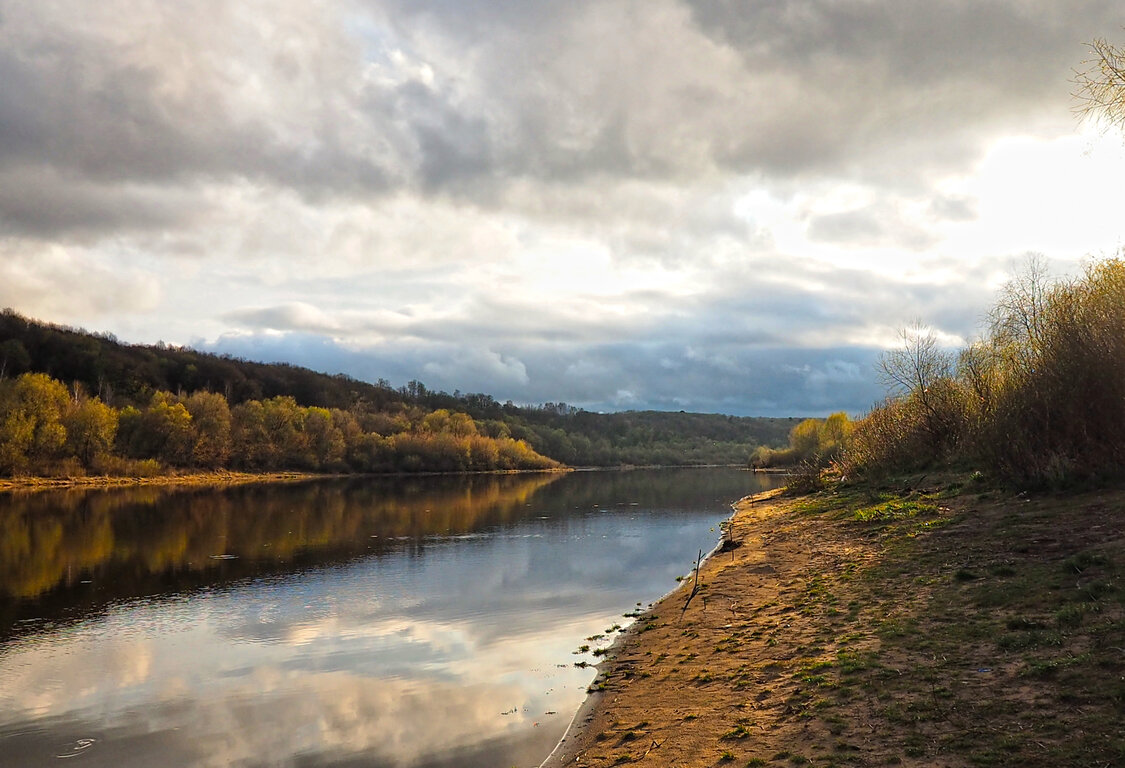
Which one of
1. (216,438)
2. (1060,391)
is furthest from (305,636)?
(216,438)

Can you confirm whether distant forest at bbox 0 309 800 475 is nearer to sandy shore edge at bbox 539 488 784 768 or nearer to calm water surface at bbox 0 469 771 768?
calm water surface at bbox 0 469 771 768

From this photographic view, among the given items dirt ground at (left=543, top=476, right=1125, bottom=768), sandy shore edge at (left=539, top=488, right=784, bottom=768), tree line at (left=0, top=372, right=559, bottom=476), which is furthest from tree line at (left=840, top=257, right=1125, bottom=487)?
tree line at (left=0, top=372, right=559, bottom=476)

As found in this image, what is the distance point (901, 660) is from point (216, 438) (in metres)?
115

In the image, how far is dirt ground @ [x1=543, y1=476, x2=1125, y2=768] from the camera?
8.23 m

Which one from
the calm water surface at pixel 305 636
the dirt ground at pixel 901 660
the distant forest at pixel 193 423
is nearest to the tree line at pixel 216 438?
the distant forest at pixel 193 423

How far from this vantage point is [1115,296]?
20.4 meters

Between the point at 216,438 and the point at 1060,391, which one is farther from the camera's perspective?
the point at 216,438

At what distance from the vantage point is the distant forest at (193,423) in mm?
89250

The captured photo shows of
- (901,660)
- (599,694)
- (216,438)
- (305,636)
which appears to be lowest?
(305,636)

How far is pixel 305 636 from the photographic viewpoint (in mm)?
20125

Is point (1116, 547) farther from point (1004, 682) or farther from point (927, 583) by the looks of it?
point (1004, 682)

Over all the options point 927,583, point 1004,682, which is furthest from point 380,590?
point 1004,682

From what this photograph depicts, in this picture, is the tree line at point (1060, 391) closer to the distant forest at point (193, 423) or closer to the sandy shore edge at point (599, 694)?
the sandy shore edge at point (599, 694)

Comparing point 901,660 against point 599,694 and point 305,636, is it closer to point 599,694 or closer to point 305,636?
point 599,694
